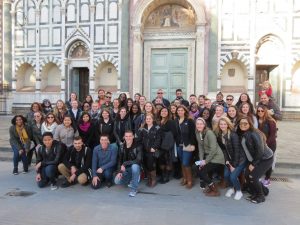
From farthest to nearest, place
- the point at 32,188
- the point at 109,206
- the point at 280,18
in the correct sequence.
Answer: the point at 280,18 → the point at 32,188 → the point at 109,206

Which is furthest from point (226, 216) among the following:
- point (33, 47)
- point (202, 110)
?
point (33, 47)

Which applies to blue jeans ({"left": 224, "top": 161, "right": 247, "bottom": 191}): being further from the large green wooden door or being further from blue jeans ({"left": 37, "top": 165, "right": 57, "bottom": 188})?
the large green wooden door

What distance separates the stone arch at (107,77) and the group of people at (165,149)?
11.5 m

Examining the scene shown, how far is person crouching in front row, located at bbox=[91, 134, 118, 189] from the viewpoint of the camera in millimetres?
6022

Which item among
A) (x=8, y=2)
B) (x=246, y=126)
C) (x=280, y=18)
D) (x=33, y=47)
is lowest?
(x=246, y=126)

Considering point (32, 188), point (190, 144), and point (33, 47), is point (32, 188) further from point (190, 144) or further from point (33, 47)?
point (33, 47)

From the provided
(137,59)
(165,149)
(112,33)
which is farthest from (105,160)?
(112,33)

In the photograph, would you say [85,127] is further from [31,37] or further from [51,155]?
[31,37]

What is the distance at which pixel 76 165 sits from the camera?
246 inches

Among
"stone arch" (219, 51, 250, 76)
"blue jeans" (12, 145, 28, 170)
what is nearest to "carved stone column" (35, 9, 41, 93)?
"stone arch" (219, 51, 250, 76)

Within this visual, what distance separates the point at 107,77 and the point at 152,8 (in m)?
4.78

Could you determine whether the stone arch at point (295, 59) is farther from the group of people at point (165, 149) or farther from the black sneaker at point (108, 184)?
the black sneaker at point (108, 184)

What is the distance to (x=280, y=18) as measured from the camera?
16219mm

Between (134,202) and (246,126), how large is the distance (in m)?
2.30
